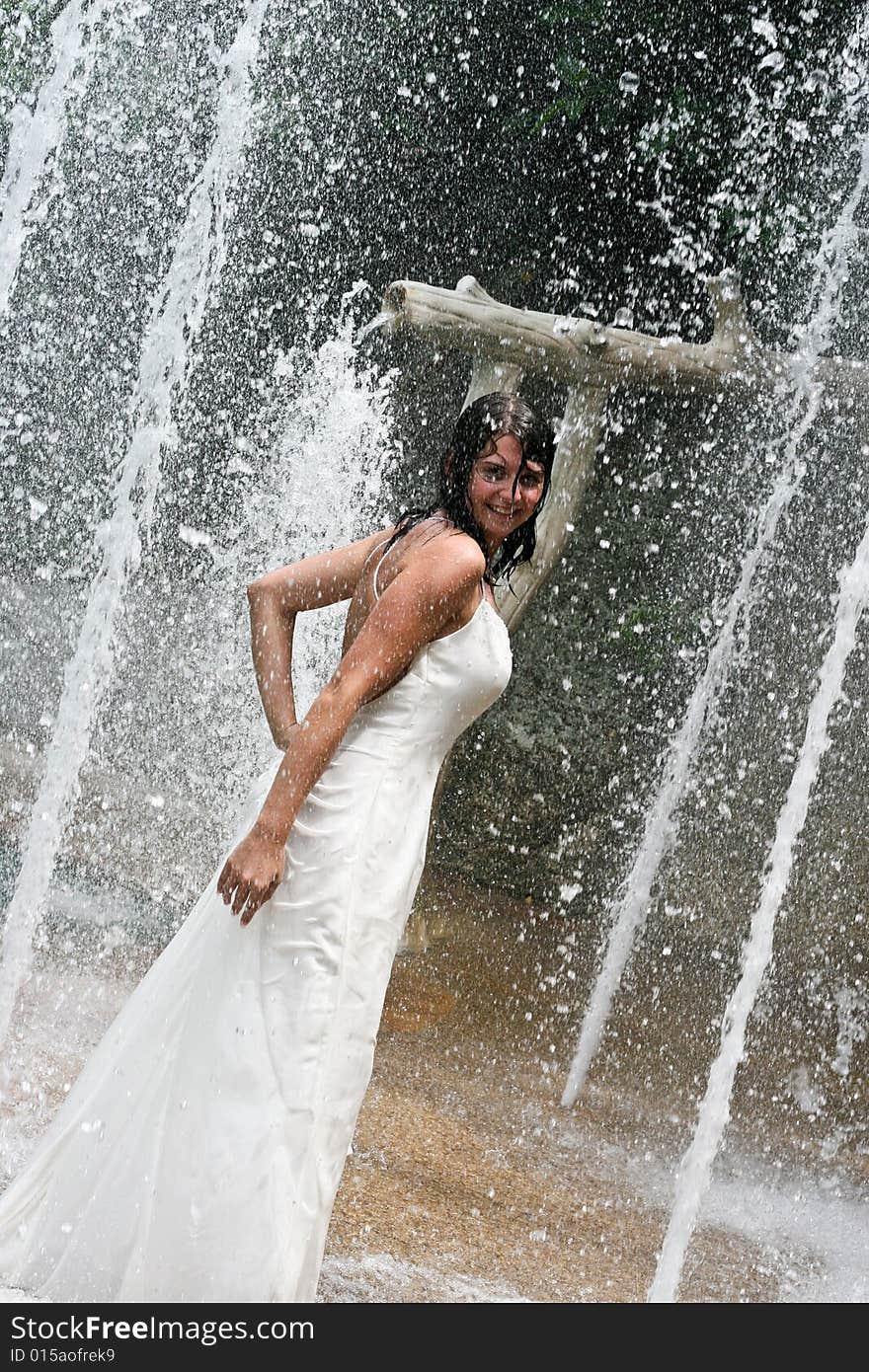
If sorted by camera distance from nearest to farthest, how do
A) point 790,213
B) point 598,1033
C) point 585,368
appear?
point 598,1033 < point 585,368 < point 790,213

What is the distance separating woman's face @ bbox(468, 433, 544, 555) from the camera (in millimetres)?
2443

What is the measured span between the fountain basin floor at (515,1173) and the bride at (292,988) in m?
0.28

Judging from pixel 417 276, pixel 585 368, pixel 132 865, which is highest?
pixel 417 276

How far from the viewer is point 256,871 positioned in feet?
7.63

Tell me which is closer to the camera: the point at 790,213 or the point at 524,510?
the point at 524,510

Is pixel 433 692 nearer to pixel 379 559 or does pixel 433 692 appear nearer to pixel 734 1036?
pixel 379 559

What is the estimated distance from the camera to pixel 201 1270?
2268 mm

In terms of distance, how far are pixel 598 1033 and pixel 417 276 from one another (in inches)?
230

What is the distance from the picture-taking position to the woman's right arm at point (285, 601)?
2652 mm

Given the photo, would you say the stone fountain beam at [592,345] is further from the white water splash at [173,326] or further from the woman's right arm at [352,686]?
the woman's right arm at [352,686]

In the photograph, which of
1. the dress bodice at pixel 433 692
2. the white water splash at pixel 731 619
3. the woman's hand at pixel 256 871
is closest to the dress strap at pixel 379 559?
the dress bodice at pixel 433 692

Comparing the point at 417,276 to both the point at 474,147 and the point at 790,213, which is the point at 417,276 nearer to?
the point at 474,147

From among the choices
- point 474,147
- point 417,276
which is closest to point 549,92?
point 474,147

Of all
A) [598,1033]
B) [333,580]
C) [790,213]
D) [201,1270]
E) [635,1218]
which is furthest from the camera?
[790,213]
